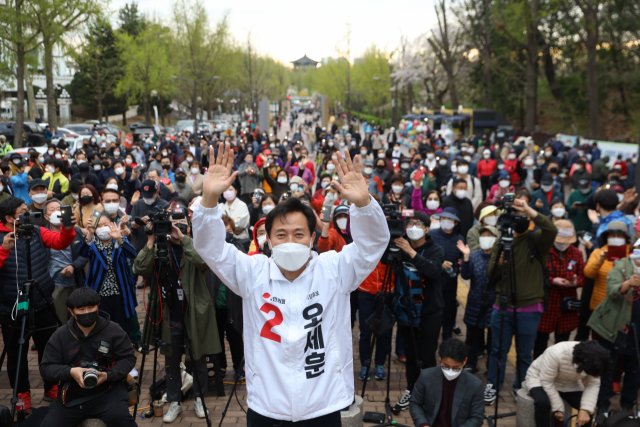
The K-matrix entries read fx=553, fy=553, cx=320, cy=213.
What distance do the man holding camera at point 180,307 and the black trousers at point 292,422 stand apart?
2502mm

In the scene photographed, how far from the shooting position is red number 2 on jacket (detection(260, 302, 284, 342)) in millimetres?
2449

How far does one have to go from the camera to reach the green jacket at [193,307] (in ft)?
16.1

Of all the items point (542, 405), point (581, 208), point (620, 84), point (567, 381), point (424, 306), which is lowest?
point (542, 405)

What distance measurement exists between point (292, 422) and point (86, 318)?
2.47m

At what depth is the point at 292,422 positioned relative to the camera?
246 cm

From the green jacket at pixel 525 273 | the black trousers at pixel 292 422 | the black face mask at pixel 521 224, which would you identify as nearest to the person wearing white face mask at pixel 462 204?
the green jacket at pixel 525 273

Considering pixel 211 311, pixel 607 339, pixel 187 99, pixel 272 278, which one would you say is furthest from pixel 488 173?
pixel 187 99

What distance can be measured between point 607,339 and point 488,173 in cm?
897

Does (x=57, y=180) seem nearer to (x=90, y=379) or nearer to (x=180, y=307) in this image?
(x=180, y=307)

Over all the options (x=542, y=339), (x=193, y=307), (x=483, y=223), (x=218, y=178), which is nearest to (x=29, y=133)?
(x=193, y=307)

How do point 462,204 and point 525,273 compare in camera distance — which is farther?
point 462,204

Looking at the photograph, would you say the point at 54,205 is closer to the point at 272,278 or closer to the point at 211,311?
the point at 211,311

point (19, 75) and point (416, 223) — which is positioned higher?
point (19, 75)

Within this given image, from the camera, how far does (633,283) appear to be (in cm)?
492
